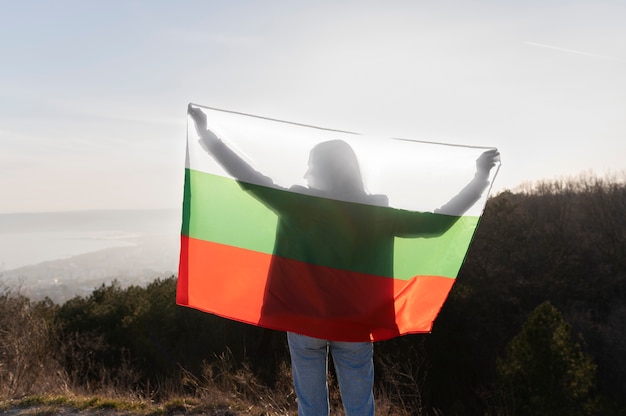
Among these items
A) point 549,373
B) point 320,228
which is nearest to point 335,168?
point 320,228

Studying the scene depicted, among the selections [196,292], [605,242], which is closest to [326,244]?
[196,292]

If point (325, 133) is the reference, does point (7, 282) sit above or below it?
below

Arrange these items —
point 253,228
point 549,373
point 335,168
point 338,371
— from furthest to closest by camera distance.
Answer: point 549,373 → point 253,228 → point 335,168 → point 338,371

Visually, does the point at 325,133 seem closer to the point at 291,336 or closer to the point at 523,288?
the point at 291,336

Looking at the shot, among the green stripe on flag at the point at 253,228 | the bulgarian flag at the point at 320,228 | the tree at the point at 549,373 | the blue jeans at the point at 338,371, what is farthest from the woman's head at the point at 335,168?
the tree at the point at 549,373

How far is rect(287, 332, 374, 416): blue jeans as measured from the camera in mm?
2822

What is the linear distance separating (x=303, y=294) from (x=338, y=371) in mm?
504

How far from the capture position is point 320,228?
9.92 feet

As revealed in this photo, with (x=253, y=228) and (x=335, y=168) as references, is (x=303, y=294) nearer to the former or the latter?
(x=253, y=228)

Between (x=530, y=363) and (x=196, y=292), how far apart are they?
46.2ft

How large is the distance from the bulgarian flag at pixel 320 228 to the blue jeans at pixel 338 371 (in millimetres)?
65

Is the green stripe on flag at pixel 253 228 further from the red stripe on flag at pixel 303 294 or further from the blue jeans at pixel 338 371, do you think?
the blue jeans at pixel 338 371

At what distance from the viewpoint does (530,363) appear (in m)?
14.8

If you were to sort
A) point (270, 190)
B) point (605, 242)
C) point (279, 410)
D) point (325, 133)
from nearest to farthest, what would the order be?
point (270, 190) < point (325, 133) < point (279, 410) < point (605, 242)
